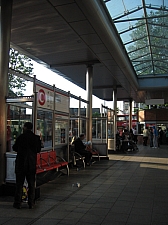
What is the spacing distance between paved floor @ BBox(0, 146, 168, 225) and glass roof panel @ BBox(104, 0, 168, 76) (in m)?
5.38

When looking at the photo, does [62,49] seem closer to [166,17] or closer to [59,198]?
[166,17]

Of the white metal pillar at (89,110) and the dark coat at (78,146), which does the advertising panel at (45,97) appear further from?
the white metal pillar at (89,110)

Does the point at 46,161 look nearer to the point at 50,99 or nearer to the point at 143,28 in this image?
the point at 50,99

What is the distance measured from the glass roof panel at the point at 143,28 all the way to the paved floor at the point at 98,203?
17.6 feet

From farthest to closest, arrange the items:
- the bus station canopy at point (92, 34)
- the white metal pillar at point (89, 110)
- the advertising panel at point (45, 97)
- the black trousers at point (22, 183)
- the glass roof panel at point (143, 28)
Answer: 1. the white metal pillar at point (89, 110)
2. the glass roof panel at point (143, 28)
3. the bus station canopy at point (92, 34)
4. the advertising panel at point (45, 97)
5. the black trousers at point (22, 183)

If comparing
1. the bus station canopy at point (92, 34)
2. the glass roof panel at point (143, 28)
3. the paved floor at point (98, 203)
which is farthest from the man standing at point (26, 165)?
the glass roof panel at point (143, 28)

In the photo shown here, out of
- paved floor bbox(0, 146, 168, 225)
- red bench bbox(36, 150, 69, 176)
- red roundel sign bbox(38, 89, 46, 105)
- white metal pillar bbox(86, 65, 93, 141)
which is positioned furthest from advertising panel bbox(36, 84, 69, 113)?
white metal pillar bbox(86, 65, 93, 141)

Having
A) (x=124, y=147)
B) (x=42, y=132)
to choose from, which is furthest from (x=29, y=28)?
(x=124, y=147)

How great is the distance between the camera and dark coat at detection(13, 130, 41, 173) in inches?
195

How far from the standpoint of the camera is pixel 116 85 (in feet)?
66.0

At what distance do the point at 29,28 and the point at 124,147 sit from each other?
1065cm

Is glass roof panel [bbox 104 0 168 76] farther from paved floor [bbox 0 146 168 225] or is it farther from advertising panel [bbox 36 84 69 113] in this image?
paved floor [bbox 0 146 168 225]

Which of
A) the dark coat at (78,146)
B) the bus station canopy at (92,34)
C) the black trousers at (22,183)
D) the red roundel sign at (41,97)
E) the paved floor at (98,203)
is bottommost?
the paved floor at (98,203)

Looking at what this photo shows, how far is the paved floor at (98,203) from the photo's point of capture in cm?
430
